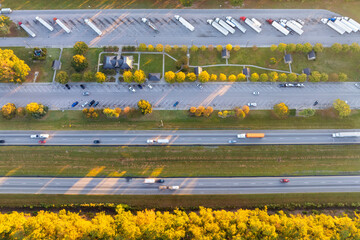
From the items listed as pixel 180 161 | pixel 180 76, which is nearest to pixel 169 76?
pixel 180 76

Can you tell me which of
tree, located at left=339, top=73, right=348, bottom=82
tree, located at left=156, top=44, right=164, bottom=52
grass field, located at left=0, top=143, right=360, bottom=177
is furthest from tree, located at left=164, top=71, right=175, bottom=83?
tree, located at left=339, top=73, right=348, bottom=82

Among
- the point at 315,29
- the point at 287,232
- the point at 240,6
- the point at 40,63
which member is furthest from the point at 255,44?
the point at 40,63

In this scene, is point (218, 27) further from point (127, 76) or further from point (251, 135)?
point (251, 135)

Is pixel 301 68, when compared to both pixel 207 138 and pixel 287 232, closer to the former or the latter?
pixel 207 138

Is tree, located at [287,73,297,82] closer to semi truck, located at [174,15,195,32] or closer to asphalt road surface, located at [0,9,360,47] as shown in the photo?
asphalt road surface, located at [0,9,360,47]

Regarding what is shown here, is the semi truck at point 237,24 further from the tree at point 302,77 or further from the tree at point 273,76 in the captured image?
the tree at point 302,77

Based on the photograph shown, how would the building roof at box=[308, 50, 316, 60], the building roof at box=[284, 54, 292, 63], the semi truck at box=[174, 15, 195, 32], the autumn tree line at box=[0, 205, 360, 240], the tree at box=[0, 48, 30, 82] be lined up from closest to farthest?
the autumn tree line at box=[0, 205, 360, 240], the tree at box=[0, 48, 30, 82], the building roof at box=[308, 50, 316, 60], the building roof at box=[284, 54, 292, 63], the semi truck at box=[174, 15, 195, 32]

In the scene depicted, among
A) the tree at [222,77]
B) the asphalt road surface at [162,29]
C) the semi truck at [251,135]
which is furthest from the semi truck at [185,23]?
the semi truck at [251,135]
